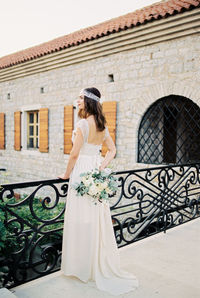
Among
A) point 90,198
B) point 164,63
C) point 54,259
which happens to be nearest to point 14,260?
point 54,259

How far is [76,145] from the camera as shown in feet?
8.25

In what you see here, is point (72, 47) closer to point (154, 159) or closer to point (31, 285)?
point (154, 159)

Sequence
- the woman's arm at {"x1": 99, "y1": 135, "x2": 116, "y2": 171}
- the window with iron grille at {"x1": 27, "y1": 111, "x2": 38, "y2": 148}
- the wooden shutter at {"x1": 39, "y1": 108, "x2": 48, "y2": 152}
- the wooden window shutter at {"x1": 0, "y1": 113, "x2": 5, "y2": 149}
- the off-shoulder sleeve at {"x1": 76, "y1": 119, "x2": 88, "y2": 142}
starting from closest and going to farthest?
the off-shoulder sleeve at {"x1": 76, "y1": 119, "x2": 88, "y2": 142}
the woman's arm at {"x1": 99, "y1": 135, "x2": 116, "y2": 171}
the wooden shutter at {"x1": 39, "y1": 108, "x2": 48, "y2": 152}
the window with iron grille at {"x1": 27, "y1": 111, "x2": 38, "y2": 148}
the wooden window shutter at {"x1": 0, "y1": 113, "x2": 5, "y2": 149}

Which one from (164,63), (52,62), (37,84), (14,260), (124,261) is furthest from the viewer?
(37,84)

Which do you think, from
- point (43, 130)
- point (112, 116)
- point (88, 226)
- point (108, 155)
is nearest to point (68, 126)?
point (43, 130)

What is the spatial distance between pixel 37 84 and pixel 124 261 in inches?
302

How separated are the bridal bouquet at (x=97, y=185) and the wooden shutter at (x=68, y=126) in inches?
226

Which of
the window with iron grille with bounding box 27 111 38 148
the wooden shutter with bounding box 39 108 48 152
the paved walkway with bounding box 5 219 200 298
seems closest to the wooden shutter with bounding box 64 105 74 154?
the wooden shutter with bounding box 39 108 48 152

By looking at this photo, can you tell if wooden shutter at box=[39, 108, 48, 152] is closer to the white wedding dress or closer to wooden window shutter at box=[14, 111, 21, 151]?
wooden window shutter at box=[14, 111, 21, 151]

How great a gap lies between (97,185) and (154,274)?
3.83 feet

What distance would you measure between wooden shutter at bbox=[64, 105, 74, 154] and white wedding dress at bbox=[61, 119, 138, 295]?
5.67m

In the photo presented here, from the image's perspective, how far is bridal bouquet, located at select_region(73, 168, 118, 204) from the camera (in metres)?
2.45

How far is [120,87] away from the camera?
719 cm

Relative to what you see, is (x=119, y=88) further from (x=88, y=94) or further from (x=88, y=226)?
(x=88, y=226)
